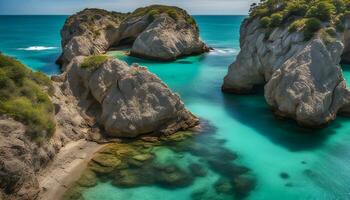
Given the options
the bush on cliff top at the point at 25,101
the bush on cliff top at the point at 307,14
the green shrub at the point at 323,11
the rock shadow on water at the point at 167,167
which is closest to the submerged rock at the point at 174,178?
the rock shadow on water at the point at 167,167

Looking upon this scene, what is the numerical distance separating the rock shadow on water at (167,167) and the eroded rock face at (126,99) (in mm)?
1210

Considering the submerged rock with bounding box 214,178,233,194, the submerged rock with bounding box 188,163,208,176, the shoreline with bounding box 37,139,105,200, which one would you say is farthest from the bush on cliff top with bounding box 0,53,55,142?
the submerged rock with bounding box 214,178,233,194

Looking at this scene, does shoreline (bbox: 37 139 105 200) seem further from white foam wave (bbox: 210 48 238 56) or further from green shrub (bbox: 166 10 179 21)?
white foam wave (bbox: 210 48 238 56)

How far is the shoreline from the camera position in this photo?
18.2 meters

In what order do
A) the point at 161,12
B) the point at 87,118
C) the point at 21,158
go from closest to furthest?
the point at 21,158
the point at 87,118
the point at 161,12

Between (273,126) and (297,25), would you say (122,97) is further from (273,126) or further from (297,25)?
(297,25)

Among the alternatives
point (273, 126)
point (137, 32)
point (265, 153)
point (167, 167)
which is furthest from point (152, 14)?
point (167, 167)

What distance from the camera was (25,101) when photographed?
2028 centimetres

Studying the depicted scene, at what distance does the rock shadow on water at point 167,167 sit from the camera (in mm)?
19109

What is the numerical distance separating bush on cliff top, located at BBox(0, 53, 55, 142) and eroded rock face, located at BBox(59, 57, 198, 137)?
451cm

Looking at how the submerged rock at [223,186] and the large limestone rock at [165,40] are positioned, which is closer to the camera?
the submerged rock at [223,186]

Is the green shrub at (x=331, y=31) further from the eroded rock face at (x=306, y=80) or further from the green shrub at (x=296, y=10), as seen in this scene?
the green shrub at (x=296, y=10)

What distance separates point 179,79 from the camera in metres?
47.7

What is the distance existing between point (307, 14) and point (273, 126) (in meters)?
13.4
